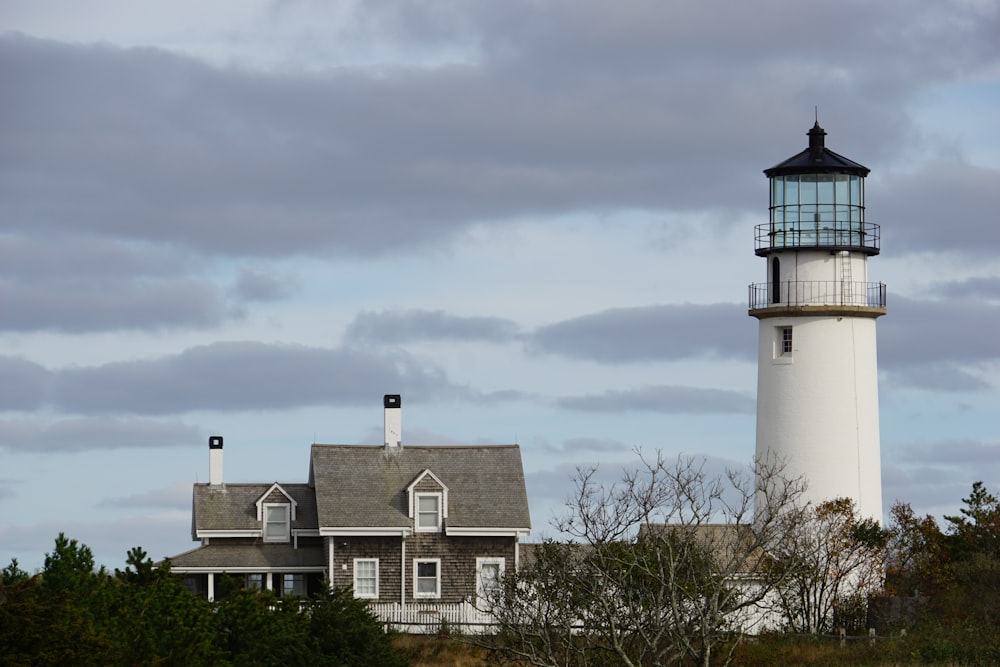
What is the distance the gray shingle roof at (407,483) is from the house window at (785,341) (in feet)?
22.6

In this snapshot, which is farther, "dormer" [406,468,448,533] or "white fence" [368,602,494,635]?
"dormer" [406,468,448,533]

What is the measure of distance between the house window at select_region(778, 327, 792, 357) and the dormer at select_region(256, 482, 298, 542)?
12162 mm

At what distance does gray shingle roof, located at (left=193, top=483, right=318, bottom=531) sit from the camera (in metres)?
42.1

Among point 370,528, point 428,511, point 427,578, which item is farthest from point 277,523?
point 427,578

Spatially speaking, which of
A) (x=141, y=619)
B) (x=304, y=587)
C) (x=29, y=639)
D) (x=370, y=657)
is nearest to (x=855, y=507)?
(x=304, y=587)

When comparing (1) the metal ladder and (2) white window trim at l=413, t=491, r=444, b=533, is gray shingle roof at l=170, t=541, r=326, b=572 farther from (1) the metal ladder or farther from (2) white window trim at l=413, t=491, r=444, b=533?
(1) the metal ladder

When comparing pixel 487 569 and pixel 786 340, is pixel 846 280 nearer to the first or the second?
pixel 786 340

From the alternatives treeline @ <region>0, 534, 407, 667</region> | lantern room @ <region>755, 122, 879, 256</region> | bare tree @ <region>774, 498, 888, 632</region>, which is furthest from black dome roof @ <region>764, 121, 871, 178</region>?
treeline @ <region>0, 534, 407, 667</region>

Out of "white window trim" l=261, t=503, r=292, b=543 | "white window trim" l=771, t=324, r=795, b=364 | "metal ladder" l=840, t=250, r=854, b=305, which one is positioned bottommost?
"white window trim" l=261, t=503, r=292, b=543

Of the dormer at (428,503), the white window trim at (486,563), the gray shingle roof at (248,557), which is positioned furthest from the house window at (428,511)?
the gray shingle roof at (248,557)

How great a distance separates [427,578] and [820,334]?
10.8 meters

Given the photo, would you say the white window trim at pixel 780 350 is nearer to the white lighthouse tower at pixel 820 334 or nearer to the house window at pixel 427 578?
the white lighthouse tower at pixel 820 334

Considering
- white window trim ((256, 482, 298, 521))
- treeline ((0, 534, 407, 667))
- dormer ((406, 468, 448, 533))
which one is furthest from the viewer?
white window trim ((256, 482, 298, 521))

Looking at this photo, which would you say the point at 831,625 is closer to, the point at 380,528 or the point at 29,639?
the point at 380,528
